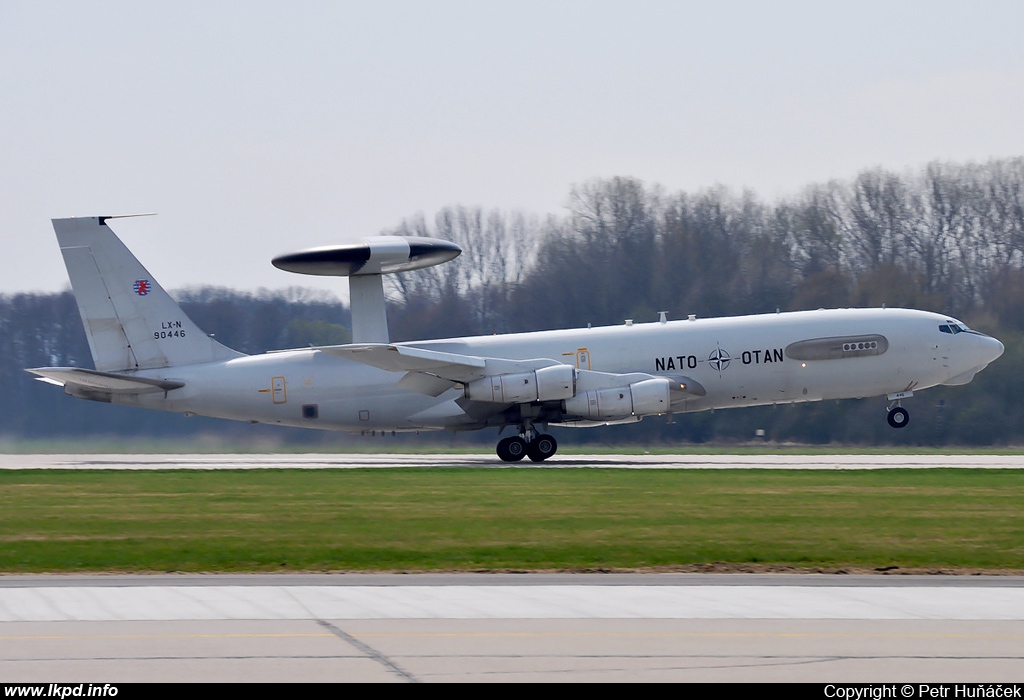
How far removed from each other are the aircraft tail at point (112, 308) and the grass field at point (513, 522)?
8.08m

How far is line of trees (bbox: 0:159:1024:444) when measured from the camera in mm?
48469

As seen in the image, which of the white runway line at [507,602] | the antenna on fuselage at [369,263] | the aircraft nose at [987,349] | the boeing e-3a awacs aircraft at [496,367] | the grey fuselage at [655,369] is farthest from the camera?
the aircraft nose at [987,349]

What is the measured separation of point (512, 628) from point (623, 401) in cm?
2394

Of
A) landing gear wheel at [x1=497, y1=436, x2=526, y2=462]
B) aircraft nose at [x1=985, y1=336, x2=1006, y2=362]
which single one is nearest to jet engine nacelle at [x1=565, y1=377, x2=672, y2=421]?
landing gear wheel at [x1=497, y1=436, x2=526, y2=462]

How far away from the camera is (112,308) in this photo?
3531 centimetres

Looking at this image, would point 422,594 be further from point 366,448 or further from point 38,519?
point 366,448

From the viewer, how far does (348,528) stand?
1766 cm

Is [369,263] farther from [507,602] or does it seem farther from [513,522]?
[507,602]

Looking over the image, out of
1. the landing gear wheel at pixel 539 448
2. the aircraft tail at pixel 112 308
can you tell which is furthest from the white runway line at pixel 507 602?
the aircraft tail at pixel 112 308

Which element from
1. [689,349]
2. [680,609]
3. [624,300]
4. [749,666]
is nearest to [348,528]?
[680,609]

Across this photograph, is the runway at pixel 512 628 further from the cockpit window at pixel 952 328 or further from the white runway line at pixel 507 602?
the cockpit window at pixel 952 328

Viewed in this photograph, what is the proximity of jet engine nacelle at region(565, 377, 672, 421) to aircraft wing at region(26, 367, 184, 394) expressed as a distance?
11489 millimetres

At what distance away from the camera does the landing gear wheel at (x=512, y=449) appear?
34750 millimetres

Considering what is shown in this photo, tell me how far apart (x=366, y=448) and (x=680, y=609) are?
34064 mm
